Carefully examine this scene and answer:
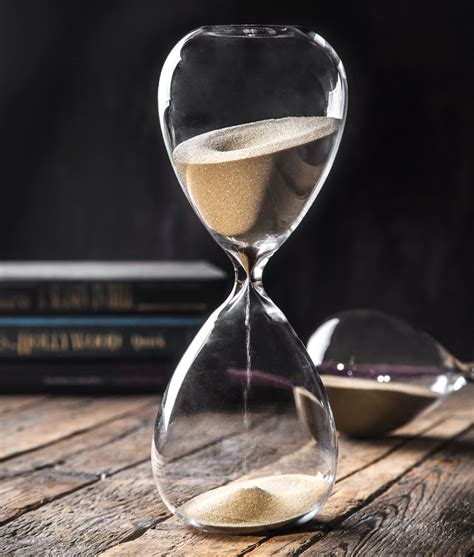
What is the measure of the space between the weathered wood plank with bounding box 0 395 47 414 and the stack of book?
0.02m

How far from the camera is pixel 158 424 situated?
757 mm

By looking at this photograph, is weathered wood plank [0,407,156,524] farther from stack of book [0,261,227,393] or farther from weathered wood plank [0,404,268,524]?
stack of book [0,261,227,393]

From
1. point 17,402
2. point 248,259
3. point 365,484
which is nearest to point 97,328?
point 17,402

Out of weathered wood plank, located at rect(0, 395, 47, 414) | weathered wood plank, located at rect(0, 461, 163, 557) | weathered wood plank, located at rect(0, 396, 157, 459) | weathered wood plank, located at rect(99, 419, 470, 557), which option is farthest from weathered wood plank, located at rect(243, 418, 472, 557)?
weathered wood plank, located at rect(0, 395, 47, 414)

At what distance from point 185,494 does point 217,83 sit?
31 centimetres

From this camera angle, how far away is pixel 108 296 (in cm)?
137

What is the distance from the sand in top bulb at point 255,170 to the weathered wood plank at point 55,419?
1.52 feet

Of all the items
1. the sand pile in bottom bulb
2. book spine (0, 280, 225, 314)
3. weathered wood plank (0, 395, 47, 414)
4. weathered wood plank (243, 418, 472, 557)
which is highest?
book spine (0, 280, 225, 314)

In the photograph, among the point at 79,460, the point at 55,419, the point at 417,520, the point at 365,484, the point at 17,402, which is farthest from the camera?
the point at 17,402

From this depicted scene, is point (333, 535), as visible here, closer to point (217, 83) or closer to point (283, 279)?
point (217, 83)

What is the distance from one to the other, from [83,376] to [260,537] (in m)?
0.67

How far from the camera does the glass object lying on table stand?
1.05 meters

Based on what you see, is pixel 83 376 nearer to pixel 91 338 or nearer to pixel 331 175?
pixel 91 338

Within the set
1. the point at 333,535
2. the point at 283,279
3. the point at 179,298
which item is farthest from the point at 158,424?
the point at 283,279
